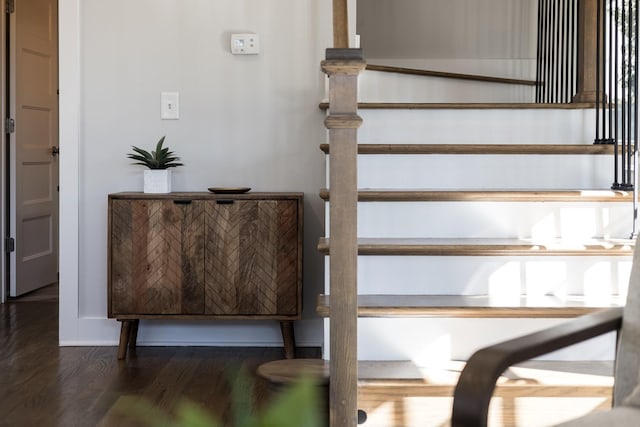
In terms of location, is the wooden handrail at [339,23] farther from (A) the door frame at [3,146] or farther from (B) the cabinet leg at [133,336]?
(A) the door frame at [3,146]

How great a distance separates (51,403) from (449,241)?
1522mm

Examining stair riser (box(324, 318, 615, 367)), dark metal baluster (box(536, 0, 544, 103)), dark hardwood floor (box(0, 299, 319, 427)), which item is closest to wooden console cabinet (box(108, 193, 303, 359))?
dark hardwood floor (box(0, 299, 319, 427))

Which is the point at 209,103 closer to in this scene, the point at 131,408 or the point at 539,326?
the point at 539,326

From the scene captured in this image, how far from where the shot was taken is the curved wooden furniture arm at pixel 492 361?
1.17m

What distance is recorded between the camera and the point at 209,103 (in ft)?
12.6

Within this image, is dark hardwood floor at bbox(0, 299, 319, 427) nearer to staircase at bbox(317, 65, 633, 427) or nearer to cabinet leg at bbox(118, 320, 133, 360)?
cabinet leg at bbox(118, 320, 133, 360)

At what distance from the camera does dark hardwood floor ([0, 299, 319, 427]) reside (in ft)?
9.35

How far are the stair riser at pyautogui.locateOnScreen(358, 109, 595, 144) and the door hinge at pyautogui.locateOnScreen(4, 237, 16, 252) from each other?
2973 mm

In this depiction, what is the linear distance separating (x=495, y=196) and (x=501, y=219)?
3.6 inches

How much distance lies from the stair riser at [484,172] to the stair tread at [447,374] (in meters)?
0.80

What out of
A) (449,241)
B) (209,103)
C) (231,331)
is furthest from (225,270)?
(449,241)

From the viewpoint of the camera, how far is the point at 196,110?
12.7 ft

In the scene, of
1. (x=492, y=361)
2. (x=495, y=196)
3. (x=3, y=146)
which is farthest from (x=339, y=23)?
(x=3, y=146)

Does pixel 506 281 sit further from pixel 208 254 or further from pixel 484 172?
pixel 208 254
